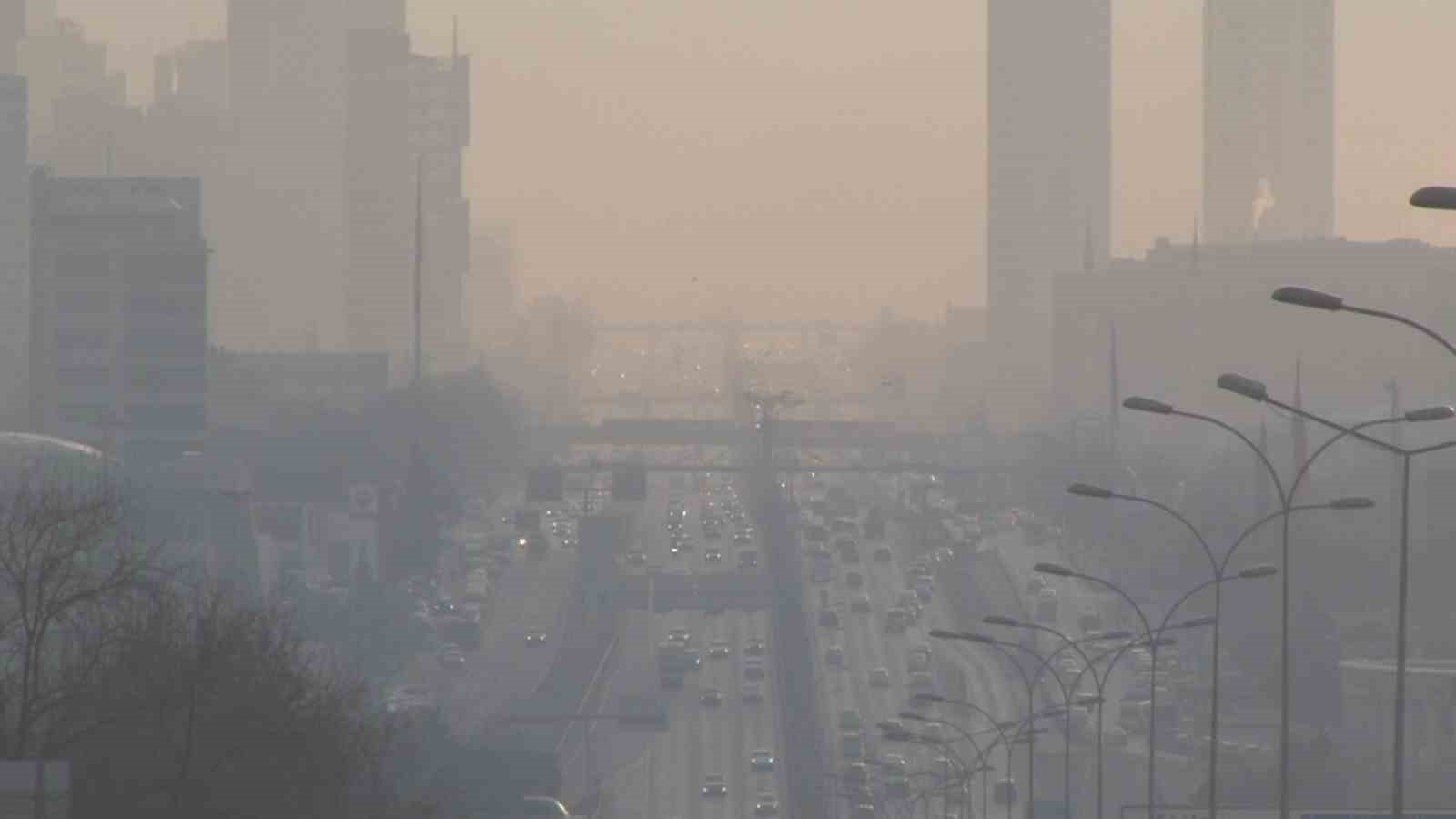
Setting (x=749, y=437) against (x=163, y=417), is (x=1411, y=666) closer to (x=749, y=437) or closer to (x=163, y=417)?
(x=163, y=417)

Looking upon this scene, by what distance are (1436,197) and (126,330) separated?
8492 centimetres

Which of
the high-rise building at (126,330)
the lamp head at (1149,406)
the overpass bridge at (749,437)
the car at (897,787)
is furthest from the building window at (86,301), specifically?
the lamp head at (1149,406)

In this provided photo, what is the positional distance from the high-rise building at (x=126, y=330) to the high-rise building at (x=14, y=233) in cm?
2417

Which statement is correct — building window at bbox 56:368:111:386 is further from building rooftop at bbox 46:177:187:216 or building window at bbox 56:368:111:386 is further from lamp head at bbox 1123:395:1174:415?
lamp head at bbox 1123:395:1174:415

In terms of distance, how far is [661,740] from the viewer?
195 ft

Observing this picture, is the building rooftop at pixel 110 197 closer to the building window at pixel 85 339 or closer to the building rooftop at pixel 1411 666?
the building window at pixel 85 339

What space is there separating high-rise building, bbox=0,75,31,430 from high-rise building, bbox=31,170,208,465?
24.2m

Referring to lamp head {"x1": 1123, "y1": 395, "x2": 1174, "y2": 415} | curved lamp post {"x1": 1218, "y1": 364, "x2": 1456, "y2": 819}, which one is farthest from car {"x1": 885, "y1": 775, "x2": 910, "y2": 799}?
lamp head {"x1": 1123, "y1": 395, "x2": 1174, "y2": 415}

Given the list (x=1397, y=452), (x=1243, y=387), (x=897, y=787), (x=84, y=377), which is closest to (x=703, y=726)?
(x=897, y=787)

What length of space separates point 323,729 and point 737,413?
4346 inches

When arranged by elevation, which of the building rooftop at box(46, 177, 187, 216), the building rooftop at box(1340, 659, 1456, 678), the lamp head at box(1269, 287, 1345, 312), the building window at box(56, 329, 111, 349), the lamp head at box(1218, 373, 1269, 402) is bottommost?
the building rooftop at box(1340, 659, 1456, 678)

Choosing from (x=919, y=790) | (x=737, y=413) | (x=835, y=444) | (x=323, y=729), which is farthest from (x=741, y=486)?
(x=323, y=729)

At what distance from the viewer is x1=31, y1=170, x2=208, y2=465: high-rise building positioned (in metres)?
99.8

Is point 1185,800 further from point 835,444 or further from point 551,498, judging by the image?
point 835,444
